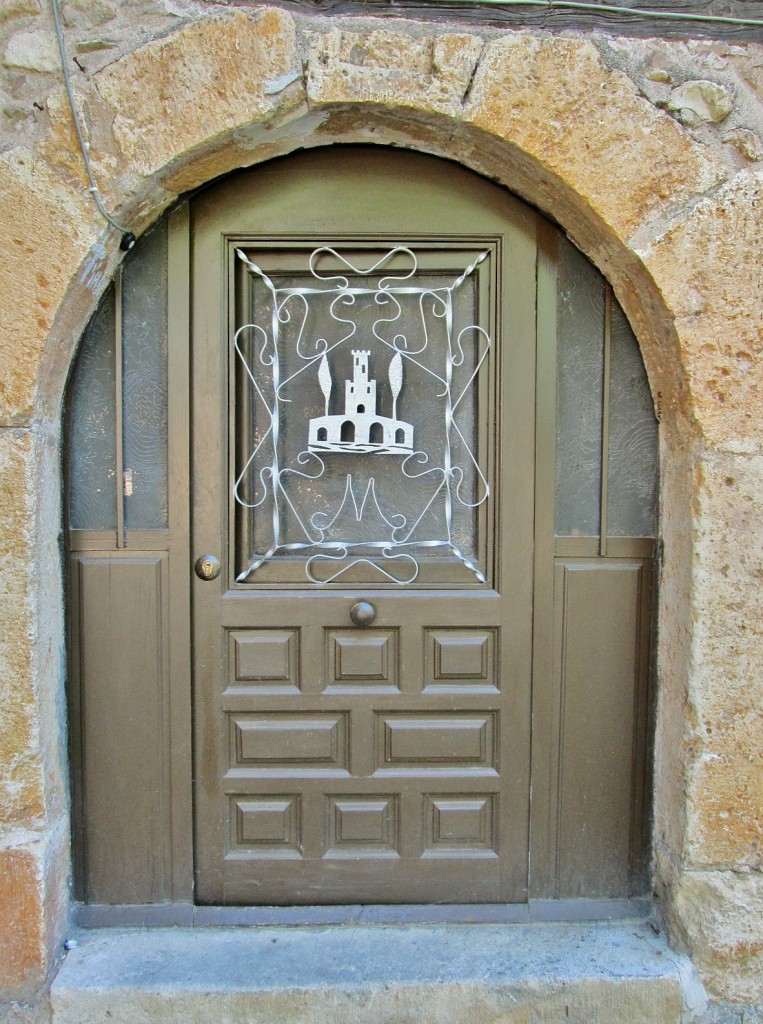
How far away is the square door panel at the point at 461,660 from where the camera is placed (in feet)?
7.36

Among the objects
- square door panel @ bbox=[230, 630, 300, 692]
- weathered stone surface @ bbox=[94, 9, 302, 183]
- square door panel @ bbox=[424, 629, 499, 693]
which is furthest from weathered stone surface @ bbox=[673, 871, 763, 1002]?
weathered stone surface @ bbox=[94, 9, 302, 183]

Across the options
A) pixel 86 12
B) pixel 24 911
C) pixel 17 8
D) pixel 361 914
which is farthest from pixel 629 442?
pixel 24 911

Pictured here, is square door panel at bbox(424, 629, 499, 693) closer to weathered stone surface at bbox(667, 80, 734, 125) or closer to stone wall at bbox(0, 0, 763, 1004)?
stone wall at bbox(0, 0, 763, 1004)

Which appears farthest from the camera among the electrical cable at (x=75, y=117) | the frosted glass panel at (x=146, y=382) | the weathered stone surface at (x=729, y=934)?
the frosted glass panel at (x=146, y=382)

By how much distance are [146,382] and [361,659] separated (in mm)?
1141

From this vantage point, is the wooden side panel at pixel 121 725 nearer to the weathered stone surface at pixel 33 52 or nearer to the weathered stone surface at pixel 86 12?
the weathered stone surface at pixel 33 52

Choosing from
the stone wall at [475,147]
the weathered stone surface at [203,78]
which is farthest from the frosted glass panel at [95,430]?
the weathered stone surface at [203,78]

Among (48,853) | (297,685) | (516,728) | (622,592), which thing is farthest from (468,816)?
(48,853)

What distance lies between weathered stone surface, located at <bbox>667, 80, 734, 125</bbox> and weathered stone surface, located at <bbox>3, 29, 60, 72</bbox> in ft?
5.88

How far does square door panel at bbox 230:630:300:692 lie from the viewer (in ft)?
7.31

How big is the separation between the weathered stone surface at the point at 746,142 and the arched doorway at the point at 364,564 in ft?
1.69

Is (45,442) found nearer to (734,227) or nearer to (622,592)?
(622,592)

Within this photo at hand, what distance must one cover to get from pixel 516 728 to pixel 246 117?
205 centimetres

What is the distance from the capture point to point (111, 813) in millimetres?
2221
